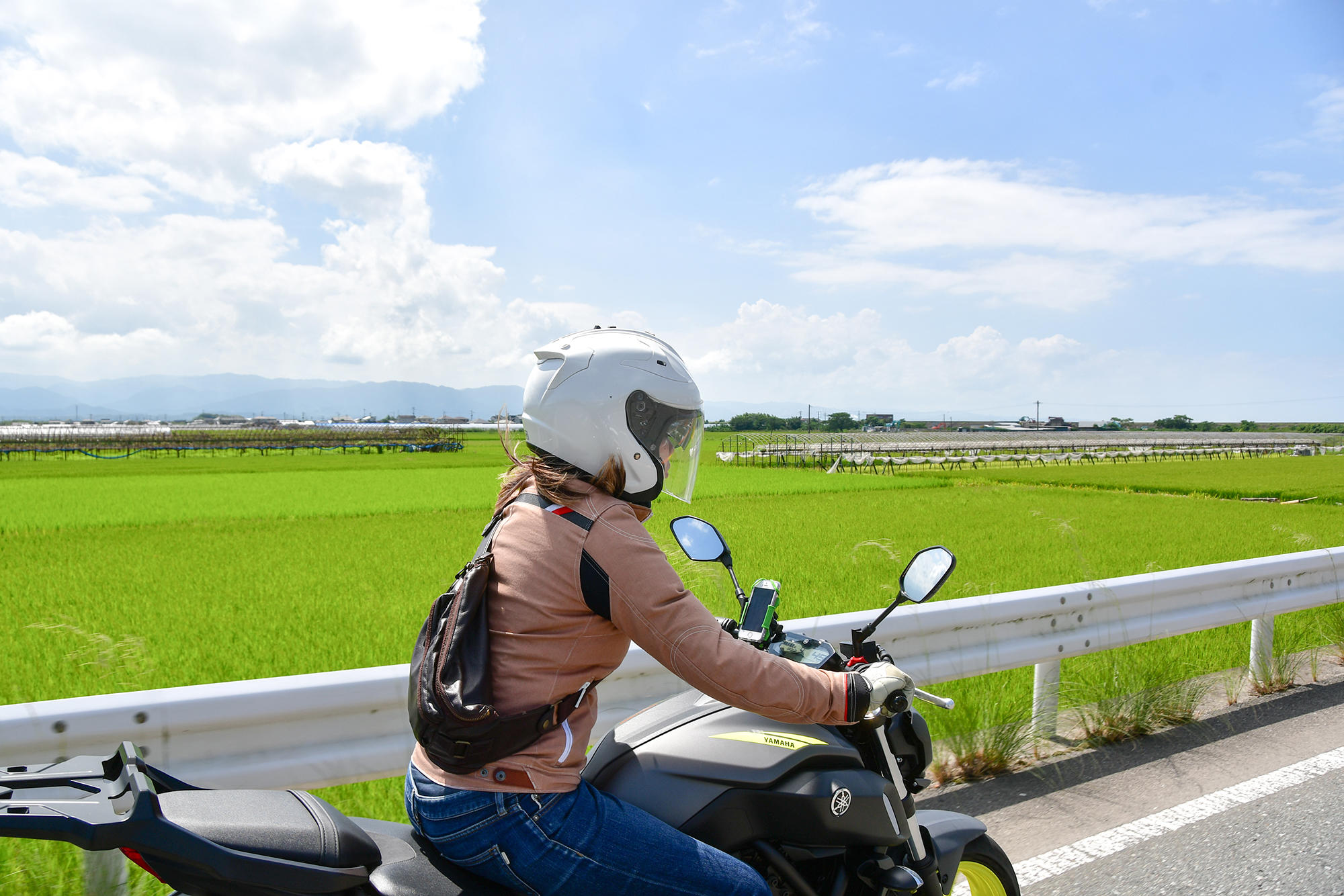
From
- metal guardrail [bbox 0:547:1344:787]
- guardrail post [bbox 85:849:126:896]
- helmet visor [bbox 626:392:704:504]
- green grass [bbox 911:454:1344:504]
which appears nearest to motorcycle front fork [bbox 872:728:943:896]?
helmet visor [bbox 626:392:704:504]

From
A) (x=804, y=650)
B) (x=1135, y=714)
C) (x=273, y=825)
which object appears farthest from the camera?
(x=1135, y=714)

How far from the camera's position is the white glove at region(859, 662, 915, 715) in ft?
5.84

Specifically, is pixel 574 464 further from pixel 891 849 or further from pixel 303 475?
pixel 303 475

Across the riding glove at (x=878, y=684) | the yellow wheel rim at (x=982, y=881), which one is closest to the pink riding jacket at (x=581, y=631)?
the riding glove at (x=878, y=684)

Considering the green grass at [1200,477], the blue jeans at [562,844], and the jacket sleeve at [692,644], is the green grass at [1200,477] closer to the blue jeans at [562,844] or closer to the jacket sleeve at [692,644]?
the jacket sleeve at [692,644]

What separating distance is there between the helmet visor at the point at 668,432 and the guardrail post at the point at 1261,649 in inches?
188

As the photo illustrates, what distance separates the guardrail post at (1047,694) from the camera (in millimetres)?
4371

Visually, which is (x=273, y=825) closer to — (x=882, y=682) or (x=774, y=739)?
(x=774, y=739)

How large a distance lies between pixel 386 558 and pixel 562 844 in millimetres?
10804

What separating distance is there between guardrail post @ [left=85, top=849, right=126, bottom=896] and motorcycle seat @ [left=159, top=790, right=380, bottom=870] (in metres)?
1.29

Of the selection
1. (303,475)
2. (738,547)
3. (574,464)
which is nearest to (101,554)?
(738,547)

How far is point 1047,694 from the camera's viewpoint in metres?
4.40

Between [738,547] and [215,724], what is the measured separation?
32.6ft

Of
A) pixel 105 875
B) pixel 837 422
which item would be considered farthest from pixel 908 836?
pixel 837 422
